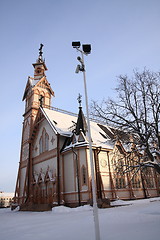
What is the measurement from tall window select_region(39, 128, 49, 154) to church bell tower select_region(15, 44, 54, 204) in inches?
97.2

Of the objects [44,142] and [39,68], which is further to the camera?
[39,68]

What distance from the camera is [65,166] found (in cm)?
2356

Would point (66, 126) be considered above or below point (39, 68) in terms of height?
below

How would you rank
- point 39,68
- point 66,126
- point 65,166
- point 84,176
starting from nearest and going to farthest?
point 84,176 → point 65,166 → point 66,126 → point 39,68

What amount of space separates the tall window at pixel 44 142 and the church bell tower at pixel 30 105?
97.2 inches

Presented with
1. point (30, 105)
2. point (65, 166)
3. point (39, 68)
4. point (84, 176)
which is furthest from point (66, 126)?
point (39, 68)

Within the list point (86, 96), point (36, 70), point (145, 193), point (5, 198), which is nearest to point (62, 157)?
point (145, 193)

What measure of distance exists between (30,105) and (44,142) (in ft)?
30.4

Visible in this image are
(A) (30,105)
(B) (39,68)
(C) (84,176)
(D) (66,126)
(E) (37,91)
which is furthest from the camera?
(B) (39,68)

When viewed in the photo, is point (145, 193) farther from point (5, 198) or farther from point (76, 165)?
point (5, 198)

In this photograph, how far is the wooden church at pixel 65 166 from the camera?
70.8ft

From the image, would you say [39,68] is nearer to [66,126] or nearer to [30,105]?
[30,105]

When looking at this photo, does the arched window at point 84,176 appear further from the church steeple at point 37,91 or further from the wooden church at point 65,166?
the church steeple at point 37,91

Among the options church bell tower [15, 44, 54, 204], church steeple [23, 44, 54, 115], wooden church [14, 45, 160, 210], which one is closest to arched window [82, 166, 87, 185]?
wooden church [14, 45, 160, 210]
